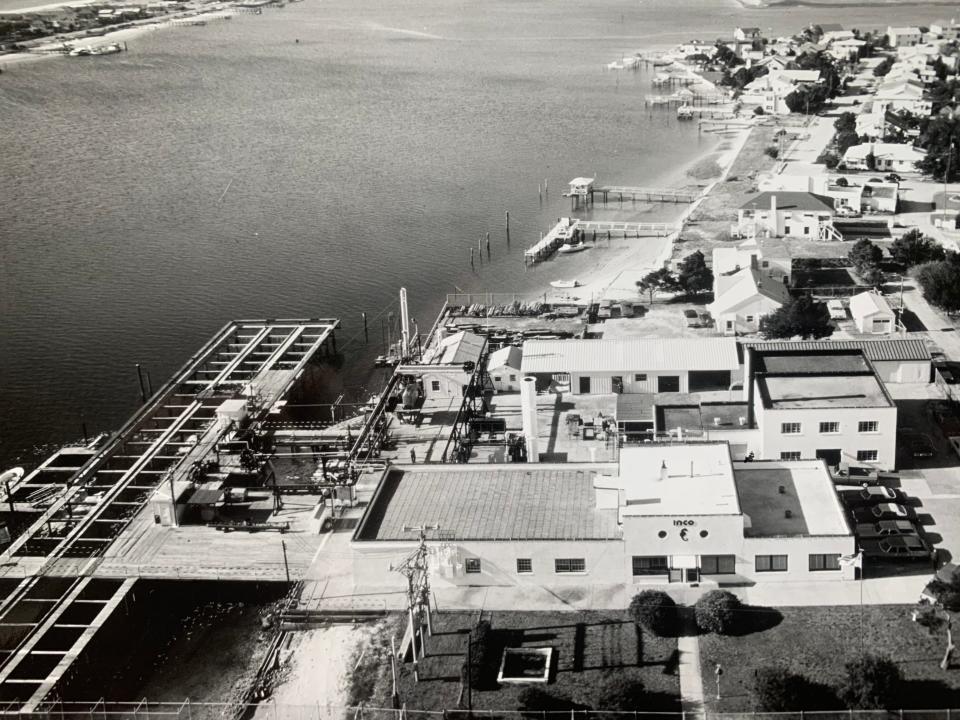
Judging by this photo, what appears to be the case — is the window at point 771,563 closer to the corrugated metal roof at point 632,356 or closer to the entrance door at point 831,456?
the entrance door at point 831,456

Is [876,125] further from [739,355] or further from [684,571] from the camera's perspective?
[684,571]

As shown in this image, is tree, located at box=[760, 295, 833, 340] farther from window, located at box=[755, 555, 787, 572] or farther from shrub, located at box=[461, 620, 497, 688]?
shrub, located at box=[461, 620, 497, 688]

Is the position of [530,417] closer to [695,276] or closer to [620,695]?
[620,695]

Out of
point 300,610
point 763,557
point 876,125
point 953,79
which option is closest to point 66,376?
point 300,610

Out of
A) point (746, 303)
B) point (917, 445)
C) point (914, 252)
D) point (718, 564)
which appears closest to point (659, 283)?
point (746, 303)

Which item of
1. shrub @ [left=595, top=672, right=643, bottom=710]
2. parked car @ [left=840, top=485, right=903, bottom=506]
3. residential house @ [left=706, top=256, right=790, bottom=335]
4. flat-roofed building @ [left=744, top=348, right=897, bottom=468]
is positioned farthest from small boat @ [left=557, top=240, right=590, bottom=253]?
shrub @ [left=595, top=672, right=643, bottom=710]

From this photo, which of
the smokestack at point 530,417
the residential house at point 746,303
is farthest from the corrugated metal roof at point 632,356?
the smokestack at point 530,417
